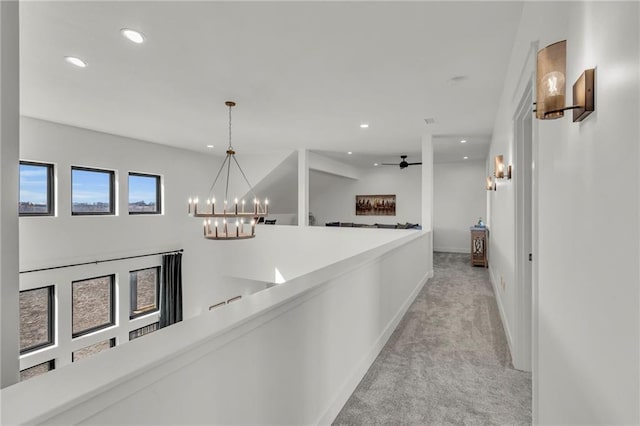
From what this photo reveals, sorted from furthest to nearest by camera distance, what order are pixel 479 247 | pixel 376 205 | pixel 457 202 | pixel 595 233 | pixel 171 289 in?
pixel 376 205
pixel 457 202
pixel 479 247
pixel 171 289
pixel 595 233

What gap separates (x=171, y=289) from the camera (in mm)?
7008

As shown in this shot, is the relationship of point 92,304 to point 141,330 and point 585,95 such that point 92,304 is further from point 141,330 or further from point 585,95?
point 585,95

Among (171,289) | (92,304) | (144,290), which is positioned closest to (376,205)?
(171,289)

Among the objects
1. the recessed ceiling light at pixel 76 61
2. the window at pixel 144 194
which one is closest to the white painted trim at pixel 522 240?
the recessed ceiling light at pixel 76 61

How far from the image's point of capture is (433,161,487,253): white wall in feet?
31.0

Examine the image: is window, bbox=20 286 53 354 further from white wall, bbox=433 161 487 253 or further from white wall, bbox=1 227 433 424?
white wall, bbox=433 161 487 253

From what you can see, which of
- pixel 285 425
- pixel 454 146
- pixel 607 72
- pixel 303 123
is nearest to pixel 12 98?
pixel 285 425

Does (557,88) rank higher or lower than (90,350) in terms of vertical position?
higher

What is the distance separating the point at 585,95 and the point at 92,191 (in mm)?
6994

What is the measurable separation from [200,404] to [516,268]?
2.64m

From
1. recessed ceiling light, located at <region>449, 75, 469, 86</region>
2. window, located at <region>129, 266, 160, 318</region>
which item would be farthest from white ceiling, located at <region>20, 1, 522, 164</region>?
window, located at <region>129, 266, 160, 318</region>

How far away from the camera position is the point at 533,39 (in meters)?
1.95

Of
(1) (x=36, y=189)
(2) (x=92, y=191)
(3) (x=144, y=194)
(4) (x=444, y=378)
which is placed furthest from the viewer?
(3) (x=144, y=194)

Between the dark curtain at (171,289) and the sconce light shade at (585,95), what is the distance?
7305 mm
